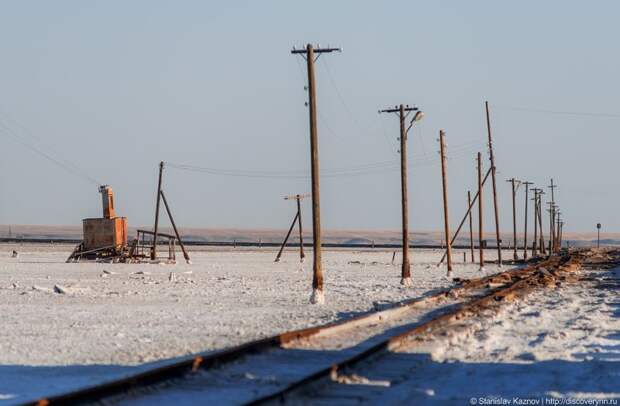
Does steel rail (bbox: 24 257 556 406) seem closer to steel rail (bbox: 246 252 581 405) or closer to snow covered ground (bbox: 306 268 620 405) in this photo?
steel rail (bbox: 246 252 581 405)

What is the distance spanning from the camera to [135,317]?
23.9 m

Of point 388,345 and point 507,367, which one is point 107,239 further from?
point 507,367

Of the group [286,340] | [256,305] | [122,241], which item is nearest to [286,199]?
[122,241]

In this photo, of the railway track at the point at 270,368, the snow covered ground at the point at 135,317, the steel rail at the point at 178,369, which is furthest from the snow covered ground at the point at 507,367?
the snow covered ground at the point at 135,317

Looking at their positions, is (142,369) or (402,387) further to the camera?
(142,369)

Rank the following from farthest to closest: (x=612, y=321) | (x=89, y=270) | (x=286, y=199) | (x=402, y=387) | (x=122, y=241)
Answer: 1. (x=286, y=199)
2. (x=122, y=241)
3. (x=89, y=270)
4. (x=612, y=321)
5. (x=402, y=387)

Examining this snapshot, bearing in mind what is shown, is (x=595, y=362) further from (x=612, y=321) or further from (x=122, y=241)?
(x=122, y=241)

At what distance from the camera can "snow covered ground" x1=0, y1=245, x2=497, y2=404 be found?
14.9 metres

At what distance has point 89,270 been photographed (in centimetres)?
5344

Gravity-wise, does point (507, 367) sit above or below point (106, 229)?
below

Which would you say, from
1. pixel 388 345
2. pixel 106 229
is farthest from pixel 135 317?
pixel 106 229

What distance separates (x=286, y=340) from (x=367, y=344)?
1408 mm

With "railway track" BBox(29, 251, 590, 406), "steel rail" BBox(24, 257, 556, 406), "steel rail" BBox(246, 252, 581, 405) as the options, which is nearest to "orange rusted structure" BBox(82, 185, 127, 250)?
"steel rail" BBox(246, 252, 581, 405)

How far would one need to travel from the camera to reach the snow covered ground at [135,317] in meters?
14.9
